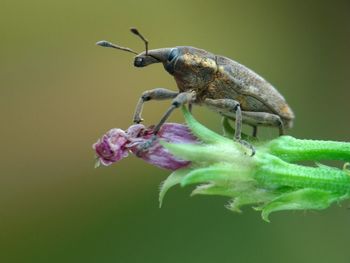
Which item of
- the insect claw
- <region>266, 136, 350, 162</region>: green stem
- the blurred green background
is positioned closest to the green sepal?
the insect claw

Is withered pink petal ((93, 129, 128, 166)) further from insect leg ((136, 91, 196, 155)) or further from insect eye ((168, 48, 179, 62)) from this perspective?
insect eye ((168, 48, 179, 62))

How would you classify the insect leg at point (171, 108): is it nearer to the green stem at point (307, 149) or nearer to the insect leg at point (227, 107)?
the insect leg at point (227, 107)

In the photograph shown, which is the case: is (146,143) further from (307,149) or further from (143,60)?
(307,149)

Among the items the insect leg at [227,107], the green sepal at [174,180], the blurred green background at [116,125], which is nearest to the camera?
the green sepal at [174,180]

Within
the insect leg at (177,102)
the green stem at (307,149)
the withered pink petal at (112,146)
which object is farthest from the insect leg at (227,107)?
the withered pink petal at (112,146)

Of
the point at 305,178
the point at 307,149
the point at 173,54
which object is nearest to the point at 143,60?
the point at 173,54

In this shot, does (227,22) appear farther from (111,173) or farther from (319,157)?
(319,157)
